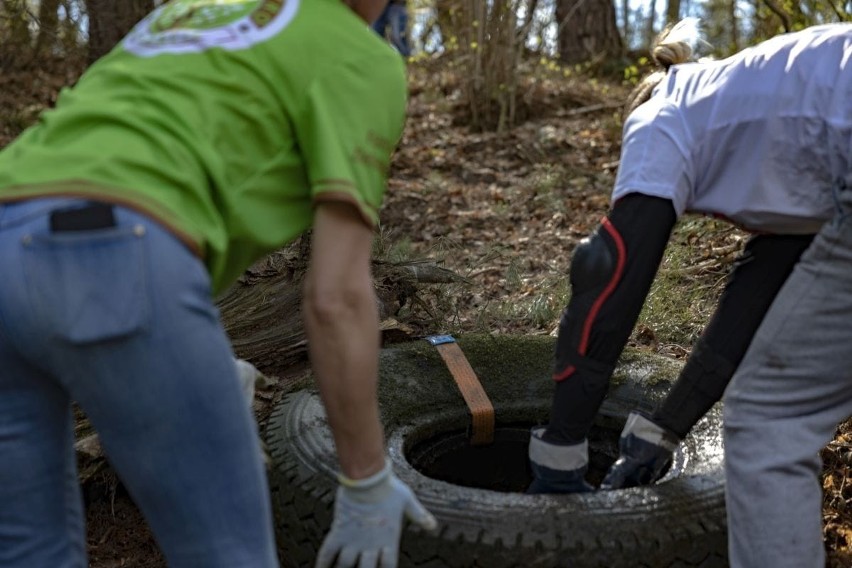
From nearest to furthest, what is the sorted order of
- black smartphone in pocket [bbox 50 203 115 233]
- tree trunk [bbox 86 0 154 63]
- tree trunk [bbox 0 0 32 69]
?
black smartphone in pocket [bbox 50 203 115 233], tree trunk [bbox 86 0 154 63], tree trunk [bbox 0 0 32 69]

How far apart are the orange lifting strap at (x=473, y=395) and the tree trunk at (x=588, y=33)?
7.50 meters

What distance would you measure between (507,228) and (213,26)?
4.56 meters

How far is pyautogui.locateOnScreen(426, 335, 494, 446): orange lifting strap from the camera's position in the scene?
3.11 metres

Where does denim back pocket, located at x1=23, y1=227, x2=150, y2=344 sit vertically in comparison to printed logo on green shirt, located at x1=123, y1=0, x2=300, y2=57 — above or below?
below

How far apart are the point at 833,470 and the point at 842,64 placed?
1428 millimetres

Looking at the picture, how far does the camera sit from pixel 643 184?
7.14 ft

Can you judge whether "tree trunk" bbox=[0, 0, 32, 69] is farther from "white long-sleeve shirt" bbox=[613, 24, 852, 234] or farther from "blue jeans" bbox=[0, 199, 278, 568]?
"blue jeans" bbox=[0, 199, 278, 568]

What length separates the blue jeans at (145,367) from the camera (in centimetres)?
137

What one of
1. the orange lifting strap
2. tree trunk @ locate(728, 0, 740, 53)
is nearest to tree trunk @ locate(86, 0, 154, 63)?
tree trunk @ locate(728, 0, 740, 53)

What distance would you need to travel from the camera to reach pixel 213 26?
1540 mm

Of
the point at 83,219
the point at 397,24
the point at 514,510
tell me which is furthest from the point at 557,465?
the point at 397,24

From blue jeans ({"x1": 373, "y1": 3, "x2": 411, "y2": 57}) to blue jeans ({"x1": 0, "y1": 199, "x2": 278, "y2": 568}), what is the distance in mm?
7485

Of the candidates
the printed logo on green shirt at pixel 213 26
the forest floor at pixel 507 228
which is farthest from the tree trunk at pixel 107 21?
the printed logo on green shirt at pixel 213 26

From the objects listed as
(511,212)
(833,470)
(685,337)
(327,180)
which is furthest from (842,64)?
(511,212)
